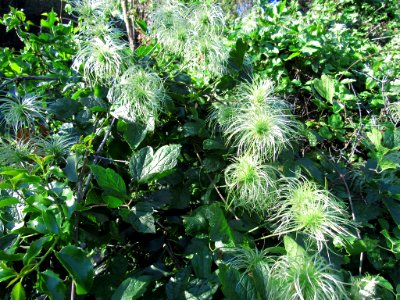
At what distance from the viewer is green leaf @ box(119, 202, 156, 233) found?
865mm

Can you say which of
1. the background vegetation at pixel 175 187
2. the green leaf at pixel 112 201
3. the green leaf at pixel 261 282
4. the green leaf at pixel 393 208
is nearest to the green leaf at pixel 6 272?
the background vegetation at pixel 175 187

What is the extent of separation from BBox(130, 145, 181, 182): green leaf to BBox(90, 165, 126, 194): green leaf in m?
0.06

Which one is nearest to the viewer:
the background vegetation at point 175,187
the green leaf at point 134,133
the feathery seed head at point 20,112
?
the background vegetation at point 175,187

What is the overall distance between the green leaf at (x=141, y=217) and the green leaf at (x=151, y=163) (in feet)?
0.24

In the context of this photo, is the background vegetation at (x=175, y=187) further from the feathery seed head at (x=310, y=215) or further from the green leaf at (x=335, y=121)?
the green leaf at (x=335, y=121)

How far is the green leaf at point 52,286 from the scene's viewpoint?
2.36ft

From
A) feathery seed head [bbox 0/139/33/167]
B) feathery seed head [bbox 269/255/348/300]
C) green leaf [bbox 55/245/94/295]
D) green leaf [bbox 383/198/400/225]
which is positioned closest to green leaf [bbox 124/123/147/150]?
feathery seed head [bbox 0/139/33/167]

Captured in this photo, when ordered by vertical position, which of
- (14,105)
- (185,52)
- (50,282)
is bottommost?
(50,282)

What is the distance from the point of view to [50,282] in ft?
2.39

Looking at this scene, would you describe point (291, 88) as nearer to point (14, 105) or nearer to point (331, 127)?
point (331, 127)

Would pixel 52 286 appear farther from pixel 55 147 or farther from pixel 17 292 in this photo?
pixel 55 147

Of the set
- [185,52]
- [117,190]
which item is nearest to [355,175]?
[185,52]

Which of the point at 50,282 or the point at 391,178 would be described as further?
the point at 391,178

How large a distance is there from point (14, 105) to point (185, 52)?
0.53m
